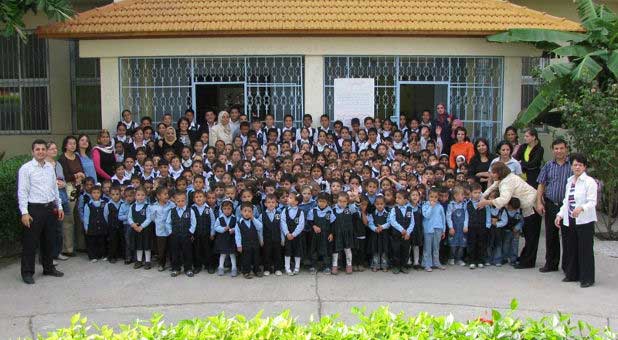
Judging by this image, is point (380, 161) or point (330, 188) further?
point (380, 161)

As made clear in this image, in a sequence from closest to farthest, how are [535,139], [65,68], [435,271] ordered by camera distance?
[435,271] < [535,139] < [65,68]

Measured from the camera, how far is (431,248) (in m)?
7.80

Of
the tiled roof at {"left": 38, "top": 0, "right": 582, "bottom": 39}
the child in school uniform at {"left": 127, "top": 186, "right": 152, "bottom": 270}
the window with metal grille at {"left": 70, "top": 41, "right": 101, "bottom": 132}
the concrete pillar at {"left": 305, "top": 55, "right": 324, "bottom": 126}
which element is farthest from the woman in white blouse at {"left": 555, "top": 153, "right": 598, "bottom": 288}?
the window with metal grille at {"left": 70, "top": 41, "right": 101, "bottom": 132}

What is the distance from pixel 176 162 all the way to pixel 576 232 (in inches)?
200

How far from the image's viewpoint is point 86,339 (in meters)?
3.33

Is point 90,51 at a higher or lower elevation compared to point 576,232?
higher

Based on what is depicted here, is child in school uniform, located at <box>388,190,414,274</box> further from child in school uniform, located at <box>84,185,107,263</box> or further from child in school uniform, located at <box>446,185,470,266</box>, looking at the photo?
child in school uniform, located at <box>84,185,107,263</box>

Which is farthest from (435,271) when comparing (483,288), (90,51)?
(90,51)

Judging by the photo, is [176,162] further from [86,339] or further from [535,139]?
[86,339]

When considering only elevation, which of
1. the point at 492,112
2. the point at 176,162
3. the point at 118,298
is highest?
the point at 492,112

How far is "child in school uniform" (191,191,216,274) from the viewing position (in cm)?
763

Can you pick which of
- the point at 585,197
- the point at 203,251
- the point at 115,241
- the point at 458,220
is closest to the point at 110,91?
the point at 115,241

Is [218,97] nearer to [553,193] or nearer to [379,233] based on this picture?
[379,233]

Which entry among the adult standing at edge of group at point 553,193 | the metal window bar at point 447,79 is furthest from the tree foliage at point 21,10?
the adult standing at edge of group at point 553,193
